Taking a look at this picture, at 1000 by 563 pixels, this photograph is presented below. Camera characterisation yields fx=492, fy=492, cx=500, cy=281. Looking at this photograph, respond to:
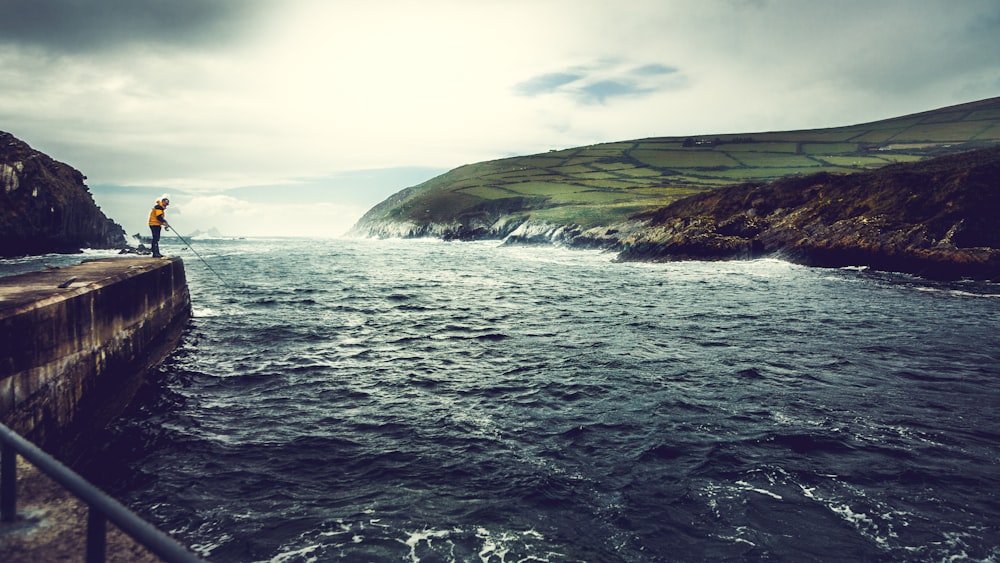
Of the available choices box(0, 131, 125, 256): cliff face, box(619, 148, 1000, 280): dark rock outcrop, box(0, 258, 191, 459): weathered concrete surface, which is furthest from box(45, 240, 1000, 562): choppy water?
box(0, 131, 125, 256): cliff face

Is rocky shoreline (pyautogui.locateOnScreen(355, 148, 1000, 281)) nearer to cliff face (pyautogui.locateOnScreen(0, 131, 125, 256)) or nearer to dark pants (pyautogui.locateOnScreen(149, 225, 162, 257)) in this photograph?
dark pants (pyautogui.locateOnScreen(149, 225, 162, 257))

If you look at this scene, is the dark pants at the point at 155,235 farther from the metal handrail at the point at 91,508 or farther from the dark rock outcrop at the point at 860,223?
the dark rock outcrop at the point at 860,223

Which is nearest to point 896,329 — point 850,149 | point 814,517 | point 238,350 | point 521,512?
point 814,517

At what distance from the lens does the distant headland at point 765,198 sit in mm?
32625

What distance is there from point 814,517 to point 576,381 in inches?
238

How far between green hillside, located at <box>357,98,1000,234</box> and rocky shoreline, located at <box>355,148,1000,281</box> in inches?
952

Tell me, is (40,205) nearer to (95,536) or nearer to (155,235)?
(155,235)

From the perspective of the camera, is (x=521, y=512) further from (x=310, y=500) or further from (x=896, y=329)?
(x=896, y=329)

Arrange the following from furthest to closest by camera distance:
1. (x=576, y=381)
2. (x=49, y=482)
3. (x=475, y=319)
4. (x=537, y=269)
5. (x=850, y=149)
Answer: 1. (x=850, y=149)
2. (x=537, y=269)
3. (x=475, y=319)
4. (x=576, y=381)
5. (x=49, y=482)

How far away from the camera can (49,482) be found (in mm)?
4227

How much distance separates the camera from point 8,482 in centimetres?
330

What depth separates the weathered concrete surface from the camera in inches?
285

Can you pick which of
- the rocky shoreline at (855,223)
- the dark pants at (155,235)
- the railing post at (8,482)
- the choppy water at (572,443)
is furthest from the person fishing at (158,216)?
the rocky shoreline at (855,223)

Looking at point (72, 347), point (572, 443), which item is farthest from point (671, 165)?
point (72, 347)
